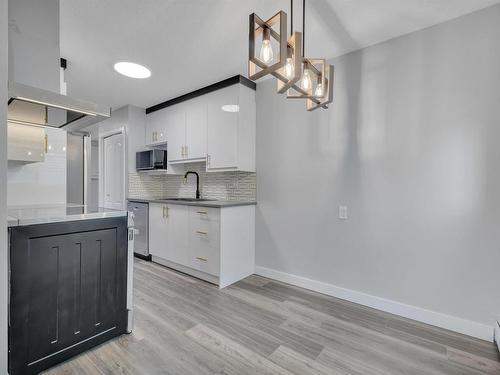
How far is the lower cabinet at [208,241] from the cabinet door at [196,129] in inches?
30.5

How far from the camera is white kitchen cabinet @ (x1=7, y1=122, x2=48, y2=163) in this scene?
2.00 meters

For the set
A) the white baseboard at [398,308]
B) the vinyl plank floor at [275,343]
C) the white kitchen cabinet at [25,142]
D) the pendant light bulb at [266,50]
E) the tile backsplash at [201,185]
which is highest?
the pendant light bulb at [266,50]

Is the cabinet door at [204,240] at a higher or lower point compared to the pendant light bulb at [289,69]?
lower

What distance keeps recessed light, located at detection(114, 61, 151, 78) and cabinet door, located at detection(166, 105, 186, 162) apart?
755 millimetres

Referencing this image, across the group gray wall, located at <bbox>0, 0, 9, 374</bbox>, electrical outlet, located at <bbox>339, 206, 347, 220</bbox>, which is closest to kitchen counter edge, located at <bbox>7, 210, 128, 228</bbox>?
gray wall, located at <bbox>0, 0, 9, 374</bbox>

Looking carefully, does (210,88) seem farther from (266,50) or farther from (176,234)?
(266,50)

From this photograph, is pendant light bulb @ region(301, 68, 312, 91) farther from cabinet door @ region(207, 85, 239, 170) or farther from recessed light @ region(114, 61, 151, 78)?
recessed light @ region(114, 61, 151, 78)

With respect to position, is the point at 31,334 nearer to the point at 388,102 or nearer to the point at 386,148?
the point at 386,148

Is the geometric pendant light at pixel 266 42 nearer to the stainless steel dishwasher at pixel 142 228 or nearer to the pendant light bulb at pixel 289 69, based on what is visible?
the pendant light bulb at pixel 289 69

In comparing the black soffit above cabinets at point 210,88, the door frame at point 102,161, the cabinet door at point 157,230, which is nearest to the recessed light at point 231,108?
the black soffit above cabinets at point 210,88

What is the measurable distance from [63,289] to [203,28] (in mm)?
2105

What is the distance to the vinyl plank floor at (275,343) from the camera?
149cm

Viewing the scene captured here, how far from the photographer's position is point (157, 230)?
3.40 m

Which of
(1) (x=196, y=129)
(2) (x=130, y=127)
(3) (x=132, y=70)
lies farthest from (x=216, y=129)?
(2) (x=130, y=127)
